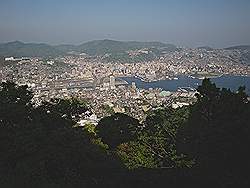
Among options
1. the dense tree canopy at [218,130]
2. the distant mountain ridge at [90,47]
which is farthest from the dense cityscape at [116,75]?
the dense tree canopy at [218,130]

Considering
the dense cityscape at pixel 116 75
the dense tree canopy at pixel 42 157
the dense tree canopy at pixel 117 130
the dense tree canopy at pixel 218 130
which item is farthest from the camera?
the dense cityscape at pixel 116 75

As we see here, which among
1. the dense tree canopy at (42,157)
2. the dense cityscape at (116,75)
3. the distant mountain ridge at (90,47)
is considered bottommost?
the dense cityscape at (116,75)

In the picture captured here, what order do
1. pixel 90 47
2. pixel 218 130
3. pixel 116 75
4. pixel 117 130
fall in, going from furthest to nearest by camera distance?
pixel 90 47
pixel 116 75
pixel 117 130
pixel 218 130

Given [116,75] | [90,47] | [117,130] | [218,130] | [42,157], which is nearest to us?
[42,157]

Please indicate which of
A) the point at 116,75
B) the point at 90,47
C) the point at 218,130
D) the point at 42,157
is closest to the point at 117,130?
the point at 218,130

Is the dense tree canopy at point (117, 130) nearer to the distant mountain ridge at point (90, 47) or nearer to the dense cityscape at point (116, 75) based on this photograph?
the dense cityscape at point (116, 75)

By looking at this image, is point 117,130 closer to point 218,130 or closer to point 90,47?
point 218,130

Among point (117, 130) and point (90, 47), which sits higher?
point (117, 130)

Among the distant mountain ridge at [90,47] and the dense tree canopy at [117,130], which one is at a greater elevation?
the dense tree canopy at [117,130]

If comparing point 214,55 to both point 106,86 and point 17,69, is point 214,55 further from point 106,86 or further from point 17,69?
point 17,69

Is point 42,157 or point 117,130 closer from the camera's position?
point 42,157

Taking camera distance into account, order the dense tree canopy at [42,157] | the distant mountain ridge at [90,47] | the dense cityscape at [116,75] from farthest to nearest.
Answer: the distant mountain ridge at [90,47], the dense cityscape at [116,75], the dense tree canopy at [42,157]

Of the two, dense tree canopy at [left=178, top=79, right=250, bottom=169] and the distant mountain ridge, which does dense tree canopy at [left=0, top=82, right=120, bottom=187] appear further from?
the distant mountain ridge
